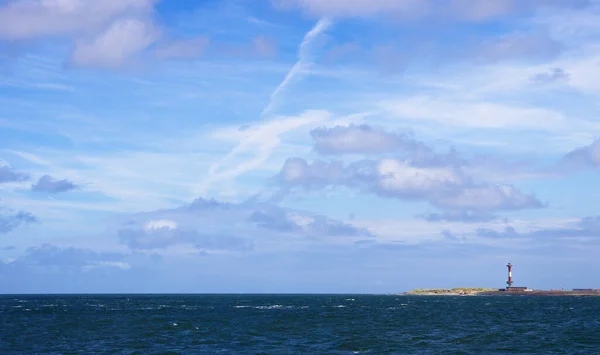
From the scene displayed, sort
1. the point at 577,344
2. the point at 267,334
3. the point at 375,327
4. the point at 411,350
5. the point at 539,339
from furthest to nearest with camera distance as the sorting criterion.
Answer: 1. the point at 375,327
2. the point at 267,334
3. the point at 539,339
4. the point at 577,344
5. the point at 411,350

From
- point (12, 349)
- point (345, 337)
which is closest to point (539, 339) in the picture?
point (345, 337)

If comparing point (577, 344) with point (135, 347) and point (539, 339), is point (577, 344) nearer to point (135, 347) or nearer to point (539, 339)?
point (539, 339)

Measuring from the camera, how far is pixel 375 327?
8569 centimetres

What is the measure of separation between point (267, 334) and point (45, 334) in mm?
27377

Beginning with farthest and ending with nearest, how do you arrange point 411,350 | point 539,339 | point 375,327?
point 375,327, point 539,339, point 411,350

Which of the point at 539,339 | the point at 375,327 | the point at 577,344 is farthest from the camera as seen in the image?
the point at 375,327

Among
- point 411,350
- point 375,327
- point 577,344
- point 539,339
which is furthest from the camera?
point 375,327

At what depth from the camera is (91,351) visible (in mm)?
59094

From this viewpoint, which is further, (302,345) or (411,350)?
(302,345)

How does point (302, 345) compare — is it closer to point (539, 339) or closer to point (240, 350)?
point (240, 350)

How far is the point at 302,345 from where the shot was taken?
6344 cm

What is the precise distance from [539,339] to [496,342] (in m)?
6.17

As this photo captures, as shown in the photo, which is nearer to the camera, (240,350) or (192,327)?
(240,350)

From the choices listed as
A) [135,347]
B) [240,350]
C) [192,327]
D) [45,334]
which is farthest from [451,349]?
[45,334]
